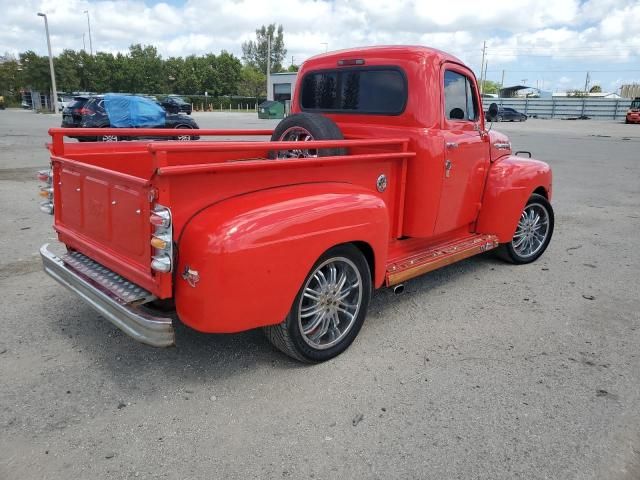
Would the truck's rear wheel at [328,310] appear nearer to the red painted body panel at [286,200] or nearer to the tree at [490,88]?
the red painted body panel at [286,200]

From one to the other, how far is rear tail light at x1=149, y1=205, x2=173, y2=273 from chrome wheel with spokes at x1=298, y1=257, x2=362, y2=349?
856 mm

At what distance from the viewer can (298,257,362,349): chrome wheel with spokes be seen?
325cm

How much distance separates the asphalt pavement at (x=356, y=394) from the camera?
8.14 feet

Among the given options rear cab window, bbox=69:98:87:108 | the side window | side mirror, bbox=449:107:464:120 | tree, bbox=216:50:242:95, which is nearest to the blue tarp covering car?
rear cab window, bbox=69:98:87:108

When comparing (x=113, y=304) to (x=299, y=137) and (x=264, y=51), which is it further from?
(x=264, y=51)

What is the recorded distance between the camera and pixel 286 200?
2.99 meters

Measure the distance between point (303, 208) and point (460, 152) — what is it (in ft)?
6.34

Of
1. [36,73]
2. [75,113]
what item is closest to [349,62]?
[75,113]

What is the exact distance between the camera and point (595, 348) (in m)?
3.70

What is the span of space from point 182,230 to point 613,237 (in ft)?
20.0

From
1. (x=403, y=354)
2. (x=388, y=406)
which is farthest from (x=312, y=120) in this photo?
(x=388, y=406)

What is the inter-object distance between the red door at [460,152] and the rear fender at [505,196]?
11cm

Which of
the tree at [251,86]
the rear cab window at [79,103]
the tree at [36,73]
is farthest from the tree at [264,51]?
the rear cab window at [79,103]

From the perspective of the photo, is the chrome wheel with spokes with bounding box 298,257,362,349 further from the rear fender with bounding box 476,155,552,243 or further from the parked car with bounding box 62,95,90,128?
the parked car with bounding box 62,95,90,128
